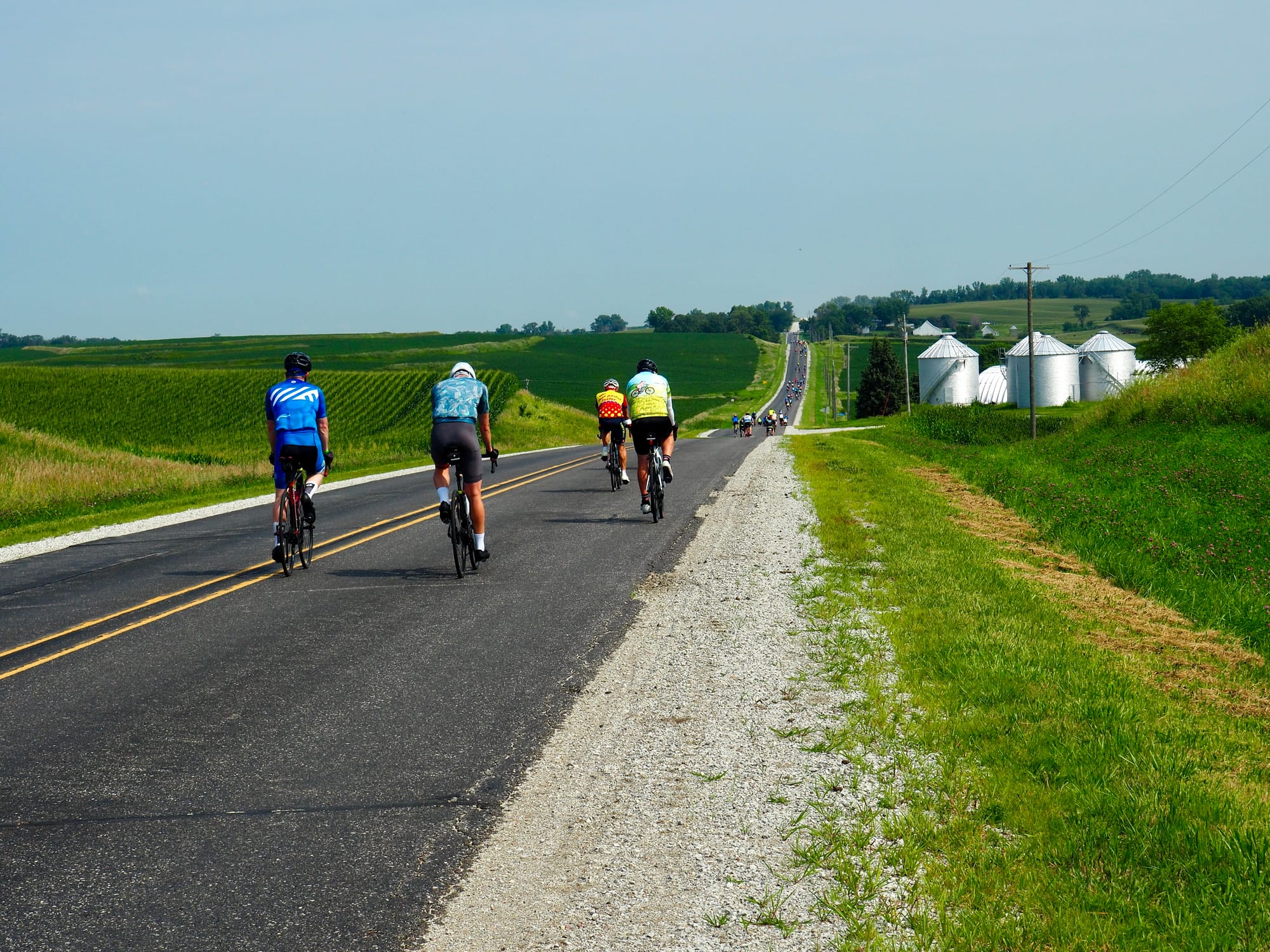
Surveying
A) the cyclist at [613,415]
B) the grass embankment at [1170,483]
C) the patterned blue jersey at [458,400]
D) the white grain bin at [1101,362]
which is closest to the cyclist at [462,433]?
the patterned blue jersey at [458,400]

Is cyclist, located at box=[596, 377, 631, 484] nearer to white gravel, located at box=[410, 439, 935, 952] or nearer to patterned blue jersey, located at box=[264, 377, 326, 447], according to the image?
patterned blue jersey, located at box=[264, 377, 326, 447]

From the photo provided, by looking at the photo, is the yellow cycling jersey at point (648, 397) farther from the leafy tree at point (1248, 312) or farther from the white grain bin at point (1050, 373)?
the leafy tree at point (1248, 312)

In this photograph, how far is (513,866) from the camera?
4258mm

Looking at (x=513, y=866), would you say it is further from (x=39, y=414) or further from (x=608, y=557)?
(x=39, y=414)

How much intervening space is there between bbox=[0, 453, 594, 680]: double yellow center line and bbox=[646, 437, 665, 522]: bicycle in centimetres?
352

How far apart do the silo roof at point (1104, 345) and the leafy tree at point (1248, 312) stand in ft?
62.9

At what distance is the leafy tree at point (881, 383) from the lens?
108500 millimetres

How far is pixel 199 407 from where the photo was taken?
69.8m

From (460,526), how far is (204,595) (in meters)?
2.60

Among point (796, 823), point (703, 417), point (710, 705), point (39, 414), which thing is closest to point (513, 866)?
point (796, 823)

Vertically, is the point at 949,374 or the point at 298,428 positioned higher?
the point at 298,428

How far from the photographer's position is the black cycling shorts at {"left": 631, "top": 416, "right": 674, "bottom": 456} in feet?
48.1

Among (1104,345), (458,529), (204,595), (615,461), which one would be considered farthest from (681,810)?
(1104,345)

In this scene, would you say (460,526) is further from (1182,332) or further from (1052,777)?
(1182,332)
